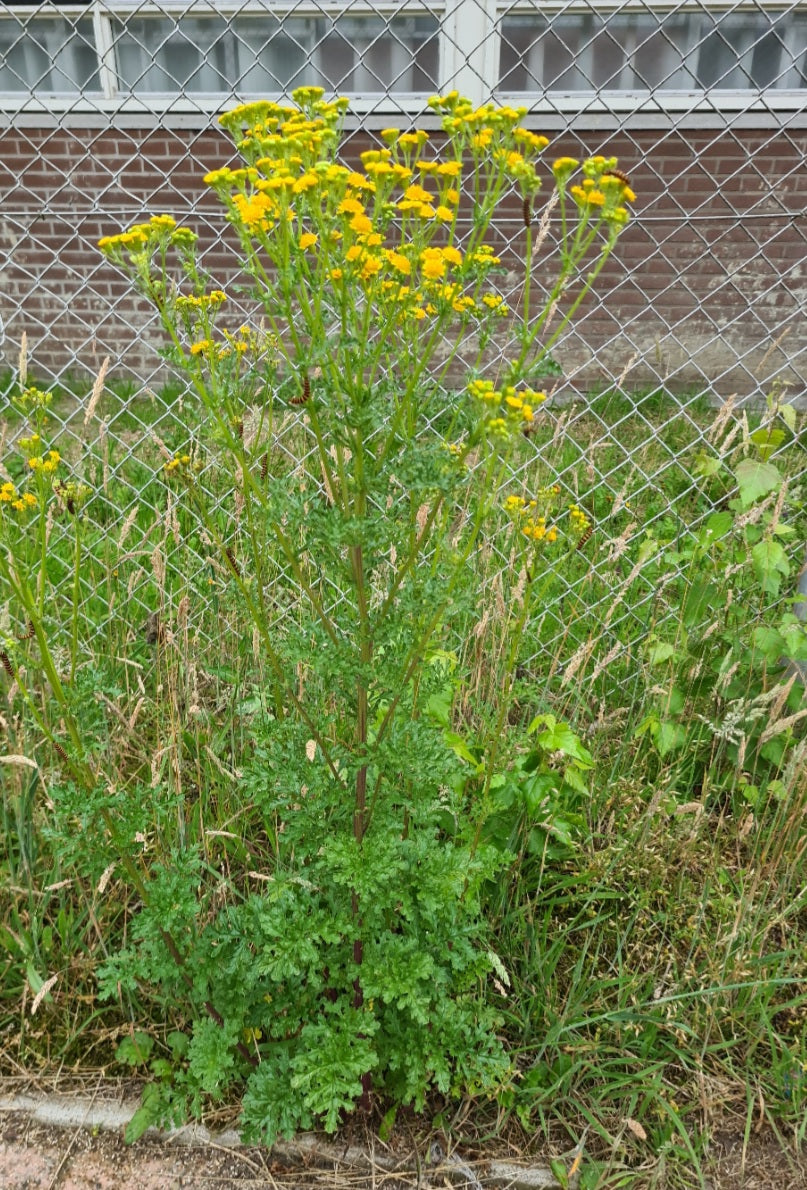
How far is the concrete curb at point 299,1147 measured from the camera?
5.48 feet

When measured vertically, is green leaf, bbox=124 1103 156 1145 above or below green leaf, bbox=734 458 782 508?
below

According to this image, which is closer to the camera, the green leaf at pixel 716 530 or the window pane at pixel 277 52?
the green leaf at pixel 716 530

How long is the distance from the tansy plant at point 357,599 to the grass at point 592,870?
174 mm

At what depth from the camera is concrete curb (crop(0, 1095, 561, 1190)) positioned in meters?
1.67

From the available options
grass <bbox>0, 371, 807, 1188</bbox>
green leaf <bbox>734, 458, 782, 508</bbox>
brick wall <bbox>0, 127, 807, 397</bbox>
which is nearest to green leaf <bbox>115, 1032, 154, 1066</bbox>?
grass <bbox>0, 371, 807, 1188</bbox>

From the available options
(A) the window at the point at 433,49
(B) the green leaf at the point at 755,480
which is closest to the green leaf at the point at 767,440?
(B) the green leaf at the point at 755,480

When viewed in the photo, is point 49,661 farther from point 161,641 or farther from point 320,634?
point 161,641

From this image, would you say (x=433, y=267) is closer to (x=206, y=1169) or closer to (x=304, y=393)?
(x=304, y=393)

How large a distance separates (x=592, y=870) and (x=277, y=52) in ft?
17.7

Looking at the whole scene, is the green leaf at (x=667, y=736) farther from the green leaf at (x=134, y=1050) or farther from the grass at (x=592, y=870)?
the green leaf at (x=134, y=1050)

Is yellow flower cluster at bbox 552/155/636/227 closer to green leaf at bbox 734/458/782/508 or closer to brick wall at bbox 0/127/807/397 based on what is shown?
green leaf at bbox 734/458/782/508

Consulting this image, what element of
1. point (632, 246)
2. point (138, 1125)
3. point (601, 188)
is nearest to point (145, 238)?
point (601, 188)

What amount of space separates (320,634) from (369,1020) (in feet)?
2.25

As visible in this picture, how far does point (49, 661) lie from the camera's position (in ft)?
4.91
